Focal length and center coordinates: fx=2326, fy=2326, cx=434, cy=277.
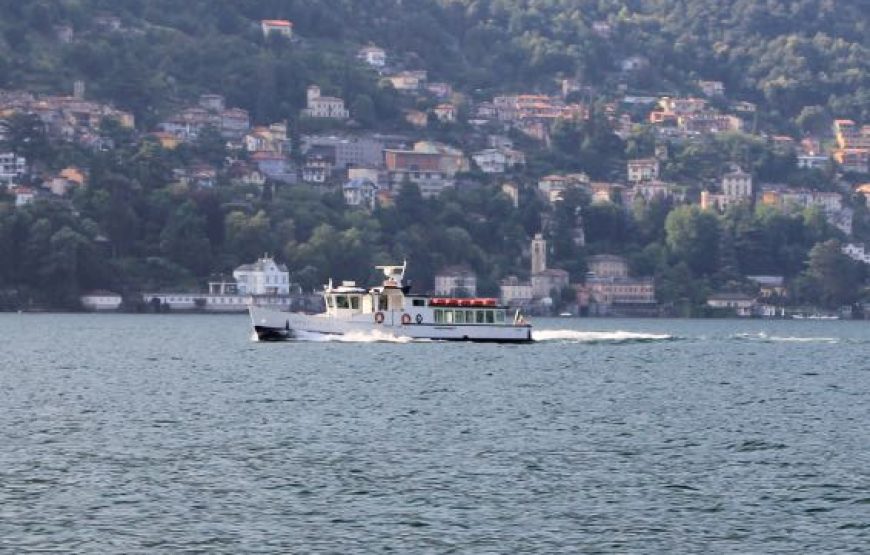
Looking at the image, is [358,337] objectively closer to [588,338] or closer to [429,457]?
[588,338]

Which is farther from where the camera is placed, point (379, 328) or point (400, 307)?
point (379, 328)

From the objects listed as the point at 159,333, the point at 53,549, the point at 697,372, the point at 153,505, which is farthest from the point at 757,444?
the point at 159,333

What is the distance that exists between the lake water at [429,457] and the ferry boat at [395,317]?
11.2 m

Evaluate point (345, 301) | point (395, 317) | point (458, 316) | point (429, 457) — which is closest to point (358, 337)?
point (345, 301)

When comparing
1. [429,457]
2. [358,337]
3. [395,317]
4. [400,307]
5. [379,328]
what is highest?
[400,307]

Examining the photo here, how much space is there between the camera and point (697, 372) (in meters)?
119

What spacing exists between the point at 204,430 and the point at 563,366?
1729 inches

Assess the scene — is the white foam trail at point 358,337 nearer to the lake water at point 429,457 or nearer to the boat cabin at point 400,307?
the boat cabin at point 400,307

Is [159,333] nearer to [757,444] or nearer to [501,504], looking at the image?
[757,444]

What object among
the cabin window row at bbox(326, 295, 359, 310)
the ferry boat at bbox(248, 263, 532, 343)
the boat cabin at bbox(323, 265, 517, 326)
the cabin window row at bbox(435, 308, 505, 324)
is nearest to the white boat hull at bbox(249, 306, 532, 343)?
the ferry boat at bbox(248, 263, 532, 343)

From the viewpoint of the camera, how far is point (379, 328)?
134 meters

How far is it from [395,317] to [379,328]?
3.72 ft

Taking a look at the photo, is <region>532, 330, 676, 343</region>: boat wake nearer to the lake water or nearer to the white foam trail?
the white foam trail

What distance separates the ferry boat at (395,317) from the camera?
133500 mm
